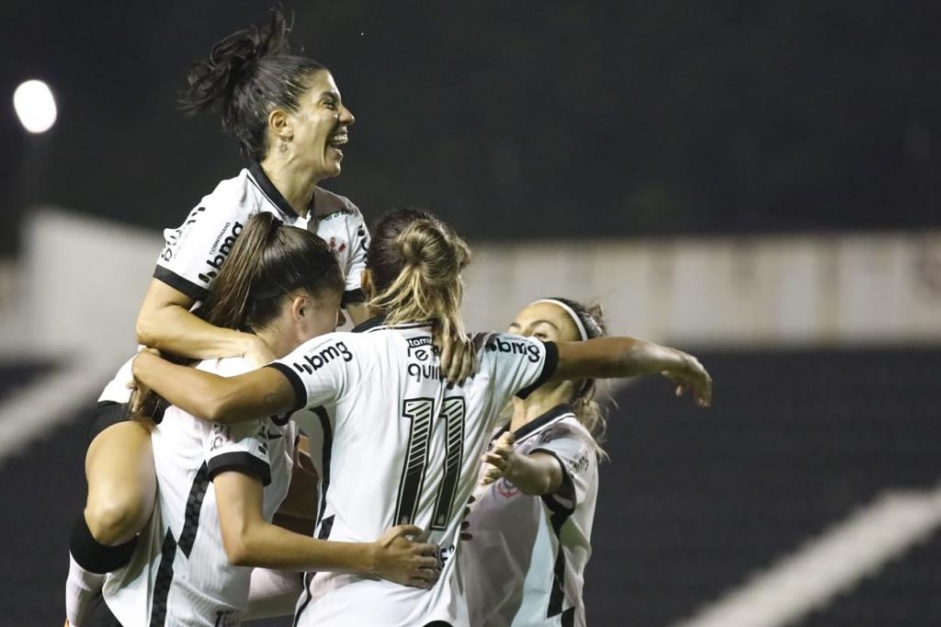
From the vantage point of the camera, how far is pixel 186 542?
8.32 ft

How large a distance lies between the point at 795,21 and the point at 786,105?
0.70 m

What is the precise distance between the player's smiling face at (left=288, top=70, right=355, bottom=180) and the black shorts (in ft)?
2.08

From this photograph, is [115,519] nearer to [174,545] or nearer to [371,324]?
[174,545]

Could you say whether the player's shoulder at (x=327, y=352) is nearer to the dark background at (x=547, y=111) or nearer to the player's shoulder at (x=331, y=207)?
the player's shoulder at (x=331, y=207)

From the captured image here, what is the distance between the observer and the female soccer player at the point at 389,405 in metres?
2.40

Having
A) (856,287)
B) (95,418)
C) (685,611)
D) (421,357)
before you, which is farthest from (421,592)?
(856,287)

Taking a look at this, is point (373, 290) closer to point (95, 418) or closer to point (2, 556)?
point (95, 418)

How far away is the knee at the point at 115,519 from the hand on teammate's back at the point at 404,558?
1.44 feet

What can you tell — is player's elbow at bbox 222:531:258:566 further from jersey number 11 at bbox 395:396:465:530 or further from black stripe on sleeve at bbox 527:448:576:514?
black stripe on sleeve at bbox 527:448:576:514

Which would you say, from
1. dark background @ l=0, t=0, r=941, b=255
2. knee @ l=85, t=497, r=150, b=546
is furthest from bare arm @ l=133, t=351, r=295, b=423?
dark background @ l=0, t=0, r=941, b=255

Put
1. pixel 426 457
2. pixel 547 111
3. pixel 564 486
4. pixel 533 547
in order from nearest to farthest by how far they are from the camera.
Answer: pixel 426 457 → pixel 564 486 → pixel 533 547 → pixel 547 111

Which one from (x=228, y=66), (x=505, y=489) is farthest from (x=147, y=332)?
(x=505, y=489)

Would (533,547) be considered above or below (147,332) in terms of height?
below

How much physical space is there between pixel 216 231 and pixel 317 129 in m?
0.33
